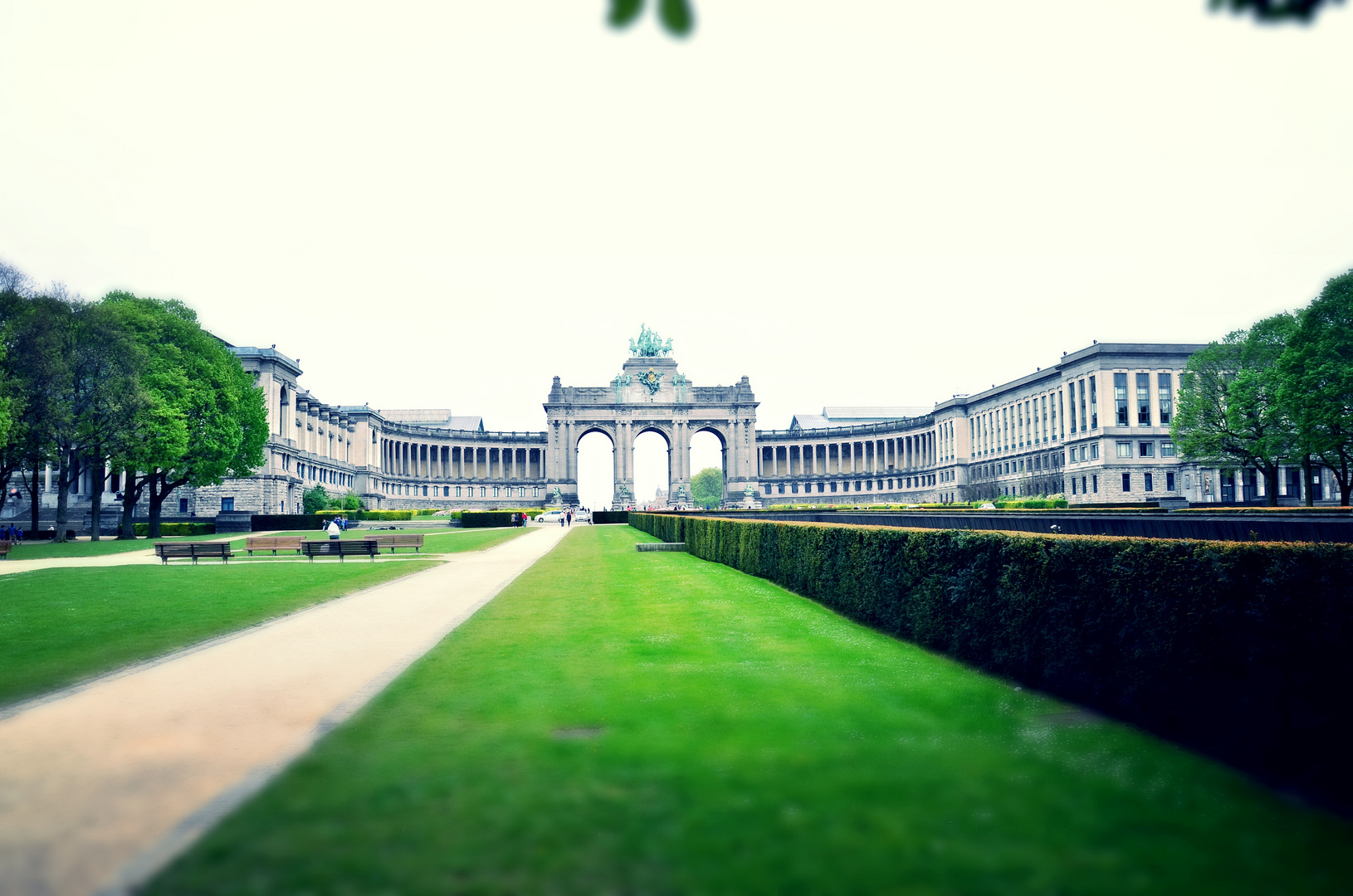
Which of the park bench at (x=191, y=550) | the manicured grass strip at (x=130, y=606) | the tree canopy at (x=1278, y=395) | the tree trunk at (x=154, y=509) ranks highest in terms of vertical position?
the tree canopy at (x=1278, y=395)

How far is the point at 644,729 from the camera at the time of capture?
7.77 m

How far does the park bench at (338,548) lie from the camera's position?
97.3 feet

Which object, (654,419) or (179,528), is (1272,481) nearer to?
(179,528)

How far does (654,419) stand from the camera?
135 m

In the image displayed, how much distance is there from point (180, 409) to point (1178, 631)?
53750 millimetres

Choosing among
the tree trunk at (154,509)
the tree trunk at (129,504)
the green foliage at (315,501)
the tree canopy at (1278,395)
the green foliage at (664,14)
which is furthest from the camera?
the green foliage at (315,501)

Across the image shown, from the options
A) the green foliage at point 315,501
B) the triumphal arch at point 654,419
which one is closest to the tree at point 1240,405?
the green foliage at point 315,501

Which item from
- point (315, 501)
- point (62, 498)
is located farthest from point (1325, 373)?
point (315, 501)

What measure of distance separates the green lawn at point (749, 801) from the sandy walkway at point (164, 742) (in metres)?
0.44

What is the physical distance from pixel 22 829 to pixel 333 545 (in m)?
26.1

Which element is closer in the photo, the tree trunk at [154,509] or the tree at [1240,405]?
the tree trunk at [154,509]

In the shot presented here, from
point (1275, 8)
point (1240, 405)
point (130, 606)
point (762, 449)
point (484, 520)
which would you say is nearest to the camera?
point (1275, 8)

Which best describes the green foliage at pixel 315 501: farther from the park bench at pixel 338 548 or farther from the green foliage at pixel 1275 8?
the green foliage at pixel 1275 8

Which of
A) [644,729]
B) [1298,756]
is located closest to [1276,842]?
[1298,756]
